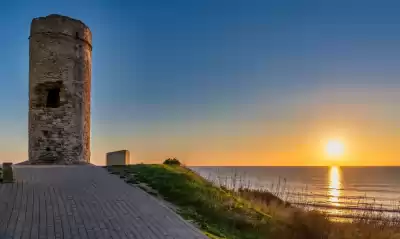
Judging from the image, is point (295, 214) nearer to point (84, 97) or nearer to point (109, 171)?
point (109, 171)

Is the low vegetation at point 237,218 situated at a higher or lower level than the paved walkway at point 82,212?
lower

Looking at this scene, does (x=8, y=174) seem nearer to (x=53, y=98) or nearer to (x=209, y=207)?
(x=209, y=207)

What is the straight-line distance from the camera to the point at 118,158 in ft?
52.6

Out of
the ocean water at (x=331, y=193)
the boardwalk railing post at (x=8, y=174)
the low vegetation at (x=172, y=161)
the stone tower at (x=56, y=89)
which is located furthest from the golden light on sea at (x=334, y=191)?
the boardwalk railing post at (x=8, y=174)

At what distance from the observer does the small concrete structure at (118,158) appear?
16.0m

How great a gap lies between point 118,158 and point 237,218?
811 cm

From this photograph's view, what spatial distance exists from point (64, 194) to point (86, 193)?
0.51 metres

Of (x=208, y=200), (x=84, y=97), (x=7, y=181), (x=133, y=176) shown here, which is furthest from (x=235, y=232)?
(x=84, y=97)

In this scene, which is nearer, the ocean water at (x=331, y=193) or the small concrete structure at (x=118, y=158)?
the ocean water at (x=331, y=193)

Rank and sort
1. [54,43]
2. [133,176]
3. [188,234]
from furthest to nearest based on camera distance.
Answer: [54,43] → [133,176] → [188,234]

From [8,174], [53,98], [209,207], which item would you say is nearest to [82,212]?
[209,207]

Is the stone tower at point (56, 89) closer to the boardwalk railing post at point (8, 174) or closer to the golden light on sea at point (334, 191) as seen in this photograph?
the boardwalk railing post at point (8, 174)

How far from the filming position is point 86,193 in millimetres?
9547

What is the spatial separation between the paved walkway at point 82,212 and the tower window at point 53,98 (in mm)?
7576
